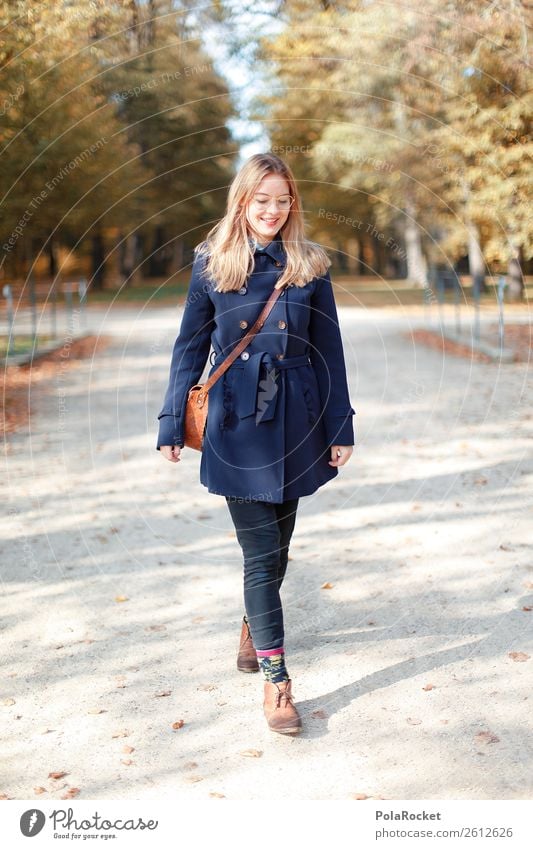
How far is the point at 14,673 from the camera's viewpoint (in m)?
4.05

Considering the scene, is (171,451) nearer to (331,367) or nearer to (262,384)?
(262,384)

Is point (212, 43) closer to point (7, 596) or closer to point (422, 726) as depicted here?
point (7, 596)

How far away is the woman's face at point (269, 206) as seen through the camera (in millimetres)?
3494

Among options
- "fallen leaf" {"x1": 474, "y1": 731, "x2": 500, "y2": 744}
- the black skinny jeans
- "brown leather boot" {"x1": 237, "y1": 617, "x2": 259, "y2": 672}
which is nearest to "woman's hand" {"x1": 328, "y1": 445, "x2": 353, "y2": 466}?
the black skinny jeans

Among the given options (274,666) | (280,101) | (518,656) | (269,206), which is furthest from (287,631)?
(280,101)

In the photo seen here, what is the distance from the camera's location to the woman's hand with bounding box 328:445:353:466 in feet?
12.2

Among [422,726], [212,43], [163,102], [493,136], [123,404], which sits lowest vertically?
[422,726]

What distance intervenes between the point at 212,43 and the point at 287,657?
806 cm

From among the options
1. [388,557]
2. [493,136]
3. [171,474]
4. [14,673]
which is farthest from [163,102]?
[14,673]


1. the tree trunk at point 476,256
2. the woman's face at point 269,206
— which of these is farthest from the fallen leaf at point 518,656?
the tree trunk at point 476,256

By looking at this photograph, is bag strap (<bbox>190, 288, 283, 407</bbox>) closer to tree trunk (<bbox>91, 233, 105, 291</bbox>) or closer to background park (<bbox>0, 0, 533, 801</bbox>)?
background park (<bbox>0, 0, 533, 801</bbox>)

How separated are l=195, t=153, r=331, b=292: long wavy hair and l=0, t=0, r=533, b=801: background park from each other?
1658mm

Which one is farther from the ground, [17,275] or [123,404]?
[17,275]

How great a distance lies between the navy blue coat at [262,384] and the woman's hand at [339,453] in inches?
2.0
